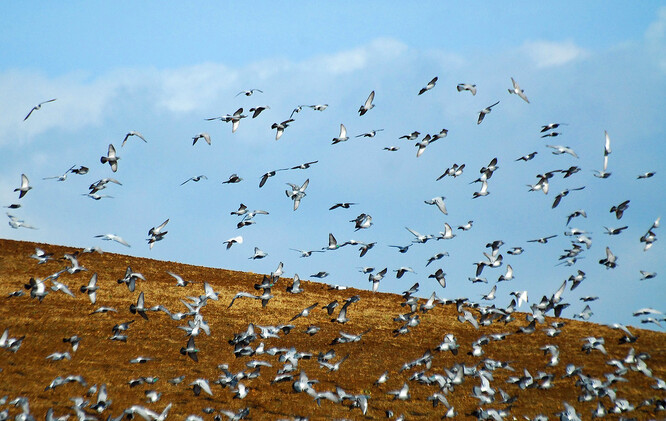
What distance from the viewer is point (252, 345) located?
31203 mm

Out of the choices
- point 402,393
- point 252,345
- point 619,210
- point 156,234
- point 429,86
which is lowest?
point 402,393

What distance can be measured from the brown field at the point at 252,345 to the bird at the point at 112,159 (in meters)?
7.92

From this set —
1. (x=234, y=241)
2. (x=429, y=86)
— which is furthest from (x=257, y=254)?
(x=429, y=86)

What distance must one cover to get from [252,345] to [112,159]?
427 inches

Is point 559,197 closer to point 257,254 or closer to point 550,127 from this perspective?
point 550,127

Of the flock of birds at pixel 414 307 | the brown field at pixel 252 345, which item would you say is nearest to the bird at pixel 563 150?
the flock of birds at pixel 414 307

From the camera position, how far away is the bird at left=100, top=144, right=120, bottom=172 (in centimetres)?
2538

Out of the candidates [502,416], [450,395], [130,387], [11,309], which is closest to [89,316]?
[11,309]

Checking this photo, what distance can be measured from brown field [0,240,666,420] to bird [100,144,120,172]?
7916 mm

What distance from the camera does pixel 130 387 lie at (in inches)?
979

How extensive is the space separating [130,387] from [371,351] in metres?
10.9

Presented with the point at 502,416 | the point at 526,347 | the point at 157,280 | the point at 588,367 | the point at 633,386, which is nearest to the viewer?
the point at 502,416

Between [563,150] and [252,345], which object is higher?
[563,150]

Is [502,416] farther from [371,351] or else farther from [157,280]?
[157,280]
